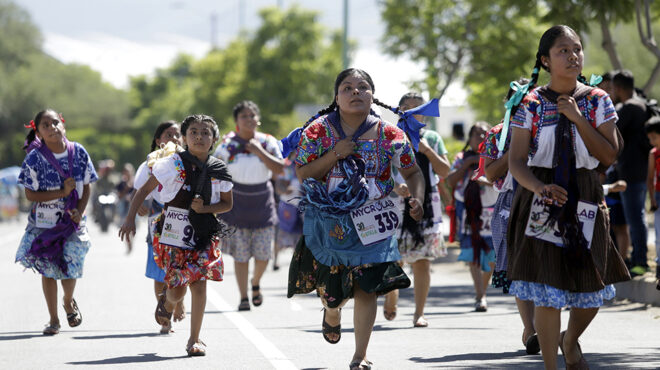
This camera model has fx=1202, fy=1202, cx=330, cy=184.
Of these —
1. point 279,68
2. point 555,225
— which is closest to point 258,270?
point 555,225

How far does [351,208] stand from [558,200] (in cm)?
146

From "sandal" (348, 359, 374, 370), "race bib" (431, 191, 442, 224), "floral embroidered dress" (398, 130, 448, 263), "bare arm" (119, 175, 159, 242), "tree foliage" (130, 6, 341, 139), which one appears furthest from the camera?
"tree foliage" (130, 6, 341, 139)

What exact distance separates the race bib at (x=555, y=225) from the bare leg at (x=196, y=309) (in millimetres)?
2978

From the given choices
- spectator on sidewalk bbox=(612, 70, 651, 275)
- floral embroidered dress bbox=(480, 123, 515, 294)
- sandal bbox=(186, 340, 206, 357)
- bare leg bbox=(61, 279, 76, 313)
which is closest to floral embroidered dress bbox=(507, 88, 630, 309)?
floral embroidered dress bbox=(480, 123, 515, 294)

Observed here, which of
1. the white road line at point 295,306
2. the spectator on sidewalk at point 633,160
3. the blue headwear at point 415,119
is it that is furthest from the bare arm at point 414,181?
the spectator on sidewalk at point 633,160

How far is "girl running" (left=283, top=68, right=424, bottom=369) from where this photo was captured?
725 centimetres

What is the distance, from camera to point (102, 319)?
36.9 feet

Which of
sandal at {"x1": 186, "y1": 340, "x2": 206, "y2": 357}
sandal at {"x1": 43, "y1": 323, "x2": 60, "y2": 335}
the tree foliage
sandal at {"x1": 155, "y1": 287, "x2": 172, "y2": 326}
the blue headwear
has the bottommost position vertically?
sandal at {"x1": 43, "y1": 323, "x2": 60, "y2": 335}

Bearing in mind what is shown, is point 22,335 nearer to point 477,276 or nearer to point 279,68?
point 477,276

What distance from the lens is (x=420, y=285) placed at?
34.1ft

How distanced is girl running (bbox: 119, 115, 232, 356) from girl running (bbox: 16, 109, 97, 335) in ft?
4.22

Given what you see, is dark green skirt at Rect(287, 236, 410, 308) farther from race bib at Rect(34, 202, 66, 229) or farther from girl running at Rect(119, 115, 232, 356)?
race bib at Rect(34, 202, 66, 229)

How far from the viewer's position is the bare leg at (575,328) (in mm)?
6570

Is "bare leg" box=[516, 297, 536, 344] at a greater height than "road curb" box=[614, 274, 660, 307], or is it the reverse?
"bare leg" box=[516, 297, 536, 344]
